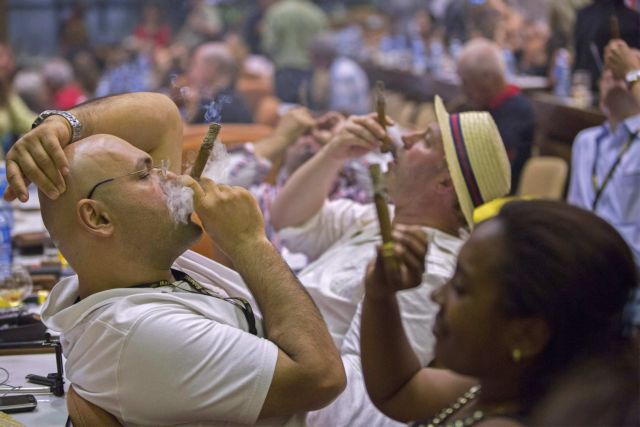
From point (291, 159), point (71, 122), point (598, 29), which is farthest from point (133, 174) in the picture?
point (598, 29)

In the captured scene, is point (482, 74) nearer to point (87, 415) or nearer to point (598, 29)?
point (598, 29)

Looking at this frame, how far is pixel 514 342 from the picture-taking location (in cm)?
131

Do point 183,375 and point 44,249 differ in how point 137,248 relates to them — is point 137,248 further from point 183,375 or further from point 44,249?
point 44,249

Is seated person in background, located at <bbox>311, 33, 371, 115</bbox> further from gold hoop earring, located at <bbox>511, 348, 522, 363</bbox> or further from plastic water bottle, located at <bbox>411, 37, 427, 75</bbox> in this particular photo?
gold hoop earring, located at <bbox>511, 348, 522, 363</bbox>

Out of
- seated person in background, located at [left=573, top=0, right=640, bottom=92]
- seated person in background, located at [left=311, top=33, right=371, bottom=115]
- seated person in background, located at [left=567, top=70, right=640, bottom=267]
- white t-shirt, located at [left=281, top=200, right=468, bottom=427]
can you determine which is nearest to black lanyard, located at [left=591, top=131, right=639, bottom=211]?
seated person in background, located at [left=567, top=70, right=640, bottom=267]

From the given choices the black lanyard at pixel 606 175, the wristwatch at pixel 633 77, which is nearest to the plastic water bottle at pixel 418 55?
the black lanyard at pixel 606 175

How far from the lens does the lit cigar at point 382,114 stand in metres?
2.34

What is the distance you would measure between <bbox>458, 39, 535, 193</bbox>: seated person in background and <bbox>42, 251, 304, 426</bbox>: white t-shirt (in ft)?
11.1

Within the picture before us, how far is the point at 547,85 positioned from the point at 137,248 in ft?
17.0

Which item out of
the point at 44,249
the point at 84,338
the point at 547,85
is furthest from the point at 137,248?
the point at 547,85

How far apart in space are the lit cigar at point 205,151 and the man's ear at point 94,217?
0.20m

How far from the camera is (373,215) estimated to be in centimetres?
289

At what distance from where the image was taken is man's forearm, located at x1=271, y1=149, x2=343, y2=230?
285 cm

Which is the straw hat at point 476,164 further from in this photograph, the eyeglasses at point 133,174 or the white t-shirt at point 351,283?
the eyeglasses at point 133,174
